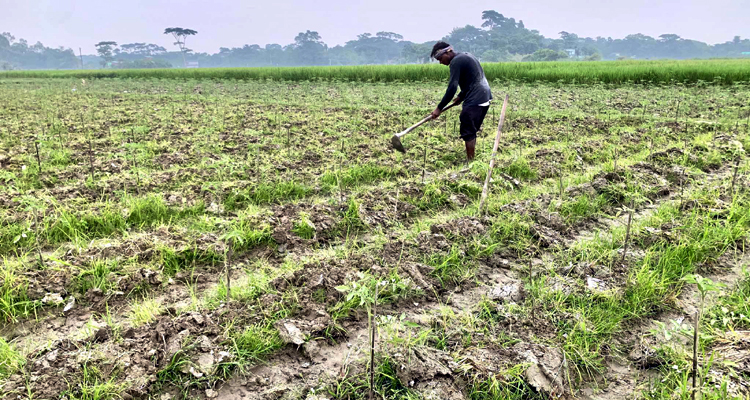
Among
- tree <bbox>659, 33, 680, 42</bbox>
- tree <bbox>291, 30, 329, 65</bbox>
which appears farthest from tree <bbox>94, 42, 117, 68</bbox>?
tree <bbox>659, 33, 680, 42</bbox>

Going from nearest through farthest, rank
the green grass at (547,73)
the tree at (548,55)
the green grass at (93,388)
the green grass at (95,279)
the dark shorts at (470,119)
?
the green grass at (93,388) → the green grass at (95,279) → the dark shorts at (470,119) → the green grass at (547,73) → the tree at (548,55)

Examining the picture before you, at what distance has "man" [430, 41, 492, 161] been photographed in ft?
18.9

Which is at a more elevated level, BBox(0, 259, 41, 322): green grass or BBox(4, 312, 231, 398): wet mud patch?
BBox(0, 259, 41, 322): green grass

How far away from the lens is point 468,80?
5852 millimetres

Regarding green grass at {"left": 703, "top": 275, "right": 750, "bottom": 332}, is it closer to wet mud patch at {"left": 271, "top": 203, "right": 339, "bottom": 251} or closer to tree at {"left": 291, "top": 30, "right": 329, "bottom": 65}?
wet mud patch at {"left": 271, "top": 203, "right": 339, "bottom": 251}

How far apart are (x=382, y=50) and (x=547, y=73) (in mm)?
137072

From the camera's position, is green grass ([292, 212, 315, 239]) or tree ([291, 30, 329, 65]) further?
tree ([291, 30, 329, 65])

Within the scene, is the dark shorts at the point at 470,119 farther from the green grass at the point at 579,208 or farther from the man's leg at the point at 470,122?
the green grass at the point at 579,208

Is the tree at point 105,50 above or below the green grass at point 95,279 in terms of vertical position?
above

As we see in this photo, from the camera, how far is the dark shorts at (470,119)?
586cm

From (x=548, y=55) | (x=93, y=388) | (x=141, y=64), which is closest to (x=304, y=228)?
(x=93, y=388)

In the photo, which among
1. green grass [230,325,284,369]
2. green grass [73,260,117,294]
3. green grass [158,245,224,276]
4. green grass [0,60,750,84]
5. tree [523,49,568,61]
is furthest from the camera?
tree [523,49,568,61]

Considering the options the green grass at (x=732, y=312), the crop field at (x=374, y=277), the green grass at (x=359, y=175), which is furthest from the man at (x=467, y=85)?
the green grass at (x=732, y=312)

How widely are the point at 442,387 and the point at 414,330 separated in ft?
1.61
